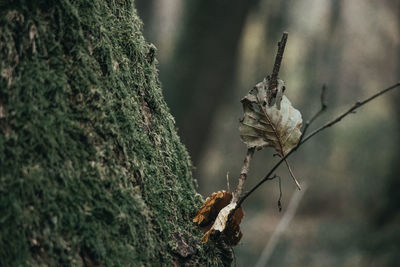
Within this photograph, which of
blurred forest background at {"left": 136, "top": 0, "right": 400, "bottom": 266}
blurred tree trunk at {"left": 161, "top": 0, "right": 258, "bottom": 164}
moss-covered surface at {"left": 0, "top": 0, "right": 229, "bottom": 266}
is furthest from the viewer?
blurred forest background at {"left": 136, "top": 0, "right": 400, "bottom": 266}

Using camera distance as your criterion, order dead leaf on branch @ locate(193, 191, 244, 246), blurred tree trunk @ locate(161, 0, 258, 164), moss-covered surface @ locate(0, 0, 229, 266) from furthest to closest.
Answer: blurred tree trunk @ locate(161, 0, 258, 164) < dead leaf on branch @ locate(193, 191, 244, 246) < moss-covered surface @ locate(0, 0, 229, 266)

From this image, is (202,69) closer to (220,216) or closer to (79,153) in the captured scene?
(220,216)

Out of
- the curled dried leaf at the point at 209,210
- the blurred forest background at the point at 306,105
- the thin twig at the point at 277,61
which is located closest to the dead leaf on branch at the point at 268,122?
the thin twig at the point at 277,61

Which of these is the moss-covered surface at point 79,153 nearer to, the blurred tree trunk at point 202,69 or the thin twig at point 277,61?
the thin twig at point 277,61

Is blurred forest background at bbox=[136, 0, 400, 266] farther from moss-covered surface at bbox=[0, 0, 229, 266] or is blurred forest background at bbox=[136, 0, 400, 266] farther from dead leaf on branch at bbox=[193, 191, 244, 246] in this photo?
moss-covered surface at bbox=[0, 0, 229, 266]

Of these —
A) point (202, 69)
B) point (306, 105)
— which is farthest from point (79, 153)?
point (306, 105)

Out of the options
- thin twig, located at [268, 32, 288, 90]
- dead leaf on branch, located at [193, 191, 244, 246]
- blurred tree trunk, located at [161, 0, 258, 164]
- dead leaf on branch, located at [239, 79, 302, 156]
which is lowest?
dead leaf on branch, located at [193, 191, 244, 246]

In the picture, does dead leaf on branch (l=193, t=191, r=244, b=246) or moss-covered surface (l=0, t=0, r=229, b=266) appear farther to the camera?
dead leaf on branch (l=193, t=191, r=244, b=246)

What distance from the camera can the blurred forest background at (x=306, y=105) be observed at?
6.70 meters

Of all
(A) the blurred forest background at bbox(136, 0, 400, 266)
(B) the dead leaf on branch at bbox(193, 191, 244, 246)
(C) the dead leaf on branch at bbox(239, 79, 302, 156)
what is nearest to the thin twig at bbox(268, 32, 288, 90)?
(C) the dead leaf on branch at bbox(239, 79, 302, 156)

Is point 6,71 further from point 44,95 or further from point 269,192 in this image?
point 269,192

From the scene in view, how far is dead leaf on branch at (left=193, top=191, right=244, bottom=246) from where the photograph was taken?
3.99 feet

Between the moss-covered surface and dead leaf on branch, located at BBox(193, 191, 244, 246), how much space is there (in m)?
0.04

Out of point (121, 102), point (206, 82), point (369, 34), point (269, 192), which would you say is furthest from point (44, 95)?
point (369, 34)
